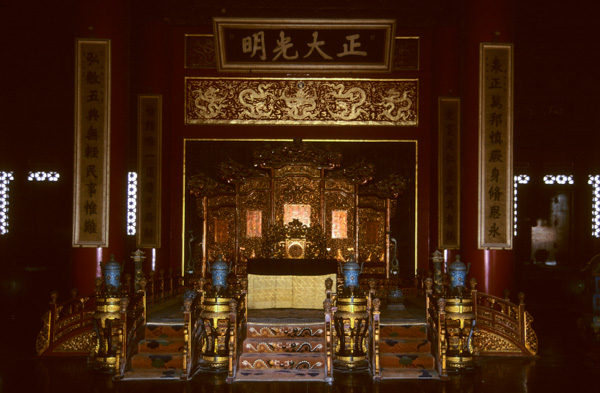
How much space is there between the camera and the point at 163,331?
5.30 meters

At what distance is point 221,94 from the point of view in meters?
7.59

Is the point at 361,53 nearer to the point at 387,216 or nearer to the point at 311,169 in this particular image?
the point at 311,169

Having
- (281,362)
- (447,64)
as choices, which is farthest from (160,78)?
(281,362)

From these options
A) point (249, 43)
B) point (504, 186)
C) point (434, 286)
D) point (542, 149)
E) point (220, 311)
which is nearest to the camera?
point (220, 311)

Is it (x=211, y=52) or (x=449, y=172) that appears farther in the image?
(x=211, y=52)

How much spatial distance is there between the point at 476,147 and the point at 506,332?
1935 millimetres

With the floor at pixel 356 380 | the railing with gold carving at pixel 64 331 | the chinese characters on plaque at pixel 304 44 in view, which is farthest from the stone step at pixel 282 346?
the chinese characters on plaque at pixel 304 44

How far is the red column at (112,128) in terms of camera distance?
6297mm

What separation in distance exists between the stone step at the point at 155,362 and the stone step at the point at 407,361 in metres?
1.74

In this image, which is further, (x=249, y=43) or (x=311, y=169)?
(x=311, y=169)

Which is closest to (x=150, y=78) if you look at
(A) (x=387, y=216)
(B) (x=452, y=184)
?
(A) (x=387, y=216)

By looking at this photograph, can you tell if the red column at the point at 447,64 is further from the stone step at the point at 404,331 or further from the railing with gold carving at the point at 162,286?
the railing with gold carving at the point at 162,286

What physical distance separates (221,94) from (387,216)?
262 cm

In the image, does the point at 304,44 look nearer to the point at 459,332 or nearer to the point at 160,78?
the point at 160,78
